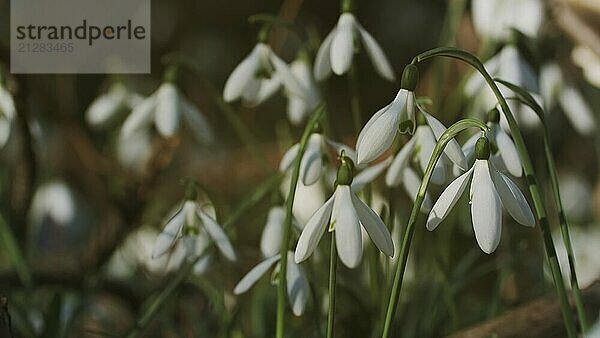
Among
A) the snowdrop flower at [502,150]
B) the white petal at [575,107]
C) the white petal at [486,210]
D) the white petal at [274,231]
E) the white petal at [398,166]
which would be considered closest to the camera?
the white petal at [486,210]

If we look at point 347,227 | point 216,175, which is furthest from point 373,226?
point 216,175

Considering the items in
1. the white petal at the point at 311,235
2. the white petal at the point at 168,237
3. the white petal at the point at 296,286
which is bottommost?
the white petal at the point at 296,286

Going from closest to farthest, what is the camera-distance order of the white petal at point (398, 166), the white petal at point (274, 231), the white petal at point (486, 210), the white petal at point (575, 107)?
the white petal at point (486, 210) < the white petal at point (398, 166) < the white petal at point (274, 231) < the white petal at point (575, 107)

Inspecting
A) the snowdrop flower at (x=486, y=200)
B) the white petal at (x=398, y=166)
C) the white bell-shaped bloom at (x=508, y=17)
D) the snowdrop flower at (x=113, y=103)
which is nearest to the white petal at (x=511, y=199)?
the snowdrop flower at (x=486, y=200)

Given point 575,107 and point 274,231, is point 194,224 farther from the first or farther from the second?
point 575,107

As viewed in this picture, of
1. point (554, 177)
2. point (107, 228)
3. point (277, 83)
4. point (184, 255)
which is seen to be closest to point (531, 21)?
point (277, 83)

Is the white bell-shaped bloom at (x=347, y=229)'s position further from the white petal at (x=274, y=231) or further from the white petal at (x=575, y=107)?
the white petal at (x=575, y=107)
